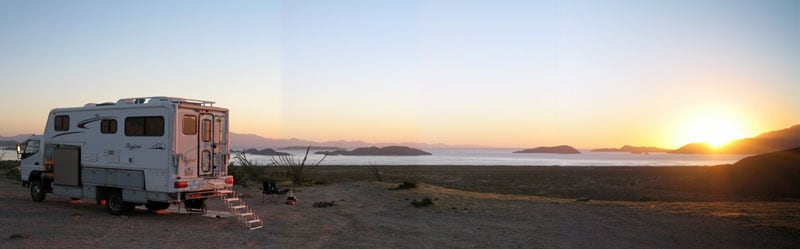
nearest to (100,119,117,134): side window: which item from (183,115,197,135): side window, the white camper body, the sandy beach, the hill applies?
the white camper body

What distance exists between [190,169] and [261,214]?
7.93 ft

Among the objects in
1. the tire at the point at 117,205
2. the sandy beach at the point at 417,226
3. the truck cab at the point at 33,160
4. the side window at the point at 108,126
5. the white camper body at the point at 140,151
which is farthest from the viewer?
the truck cab at the point at 33,160

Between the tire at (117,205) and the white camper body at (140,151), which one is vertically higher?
the white camper body at (140,151)

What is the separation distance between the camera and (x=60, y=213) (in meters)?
14.7

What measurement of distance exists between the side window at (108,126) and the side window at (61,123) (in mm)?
1780

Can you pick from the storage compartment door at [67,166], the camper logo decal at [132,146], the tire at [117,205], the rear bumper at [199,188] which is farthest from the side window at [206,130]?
the storage compartment door at [67,166]

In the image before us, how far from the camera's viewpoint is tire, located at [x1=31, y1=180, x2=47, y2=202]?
17.5m

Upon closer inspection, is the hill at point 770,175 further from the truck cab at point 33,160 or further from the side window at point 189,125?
the truck cab at point 33,160

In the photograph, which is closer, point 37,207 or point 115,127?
point 115,127

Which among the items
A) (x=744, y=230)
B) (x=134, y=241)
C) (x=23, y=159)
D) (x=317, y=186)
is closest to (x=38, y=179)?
(x=23, y=159)

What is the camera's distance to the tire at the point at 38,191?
17500mm

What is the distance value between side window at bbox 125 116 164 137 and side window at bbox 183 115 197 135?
0.50 metres

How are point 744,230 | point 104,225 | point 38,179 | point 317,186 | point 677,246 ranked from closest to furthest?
point 677,246
point 744,230
point 104,225
point 38,179
point 317,186

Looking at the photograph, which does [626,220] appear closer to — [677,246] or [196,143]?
[677,246]
